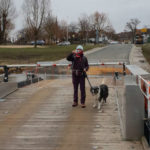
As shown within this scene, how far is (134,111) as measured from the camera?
4914 millimetres

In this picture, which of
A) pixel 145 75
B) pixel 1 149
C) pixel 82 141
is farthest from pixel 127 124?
pixel 1 149

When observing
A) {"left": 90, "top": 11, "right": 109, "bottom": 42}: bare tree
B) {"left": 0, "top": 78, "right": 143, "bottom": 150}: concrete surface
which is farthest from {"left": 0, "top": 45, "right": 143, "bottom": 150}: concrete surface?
{"left": 90, "top": 11, "right": 109, "bottom": 42}: bare tree

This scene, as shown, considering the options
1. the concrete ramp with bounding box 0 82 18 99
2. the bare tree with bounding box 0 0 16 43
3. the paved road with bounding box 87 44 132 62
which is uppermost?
the bare tree with bounding box 0 0 16 43

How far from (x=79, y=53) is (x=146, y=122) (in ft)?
10.1

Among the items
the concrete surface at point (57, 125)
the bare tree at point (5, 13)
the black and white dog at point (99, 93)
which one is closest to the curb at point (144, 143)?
the concrete surface at point (57, 125)

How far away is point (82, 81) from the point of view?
7.54 meters

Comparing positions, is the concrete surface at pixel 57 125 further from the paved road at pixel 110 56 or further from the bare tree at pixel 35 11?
the bare tree at pixel 35 11

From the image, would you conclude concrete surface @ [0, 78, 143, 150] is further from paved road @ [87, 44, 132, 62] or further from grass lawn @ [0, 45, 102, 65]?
grass lawn @ [0, 45, 102, 65]

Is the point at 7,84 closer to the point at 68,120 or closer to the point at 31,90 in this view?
the point at 31,90

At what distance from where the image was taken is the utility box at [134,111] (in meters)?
4.88

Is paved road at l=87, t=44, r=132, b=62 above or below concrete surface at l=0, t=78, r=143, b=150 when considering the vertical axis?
above

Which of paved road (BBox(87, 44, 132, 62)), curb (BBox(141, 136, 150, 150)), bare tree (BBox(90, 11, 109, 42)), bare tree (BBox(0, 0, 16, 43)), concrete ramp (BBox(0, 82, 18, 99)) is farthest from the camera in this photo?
bare tree (BBox(90, 11, 109, 42))

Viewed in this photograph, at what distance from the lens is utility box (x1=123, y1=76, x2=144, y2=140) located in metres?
4.88

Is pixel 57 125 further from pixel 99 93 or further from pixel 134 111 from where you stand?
pixel 134 111
